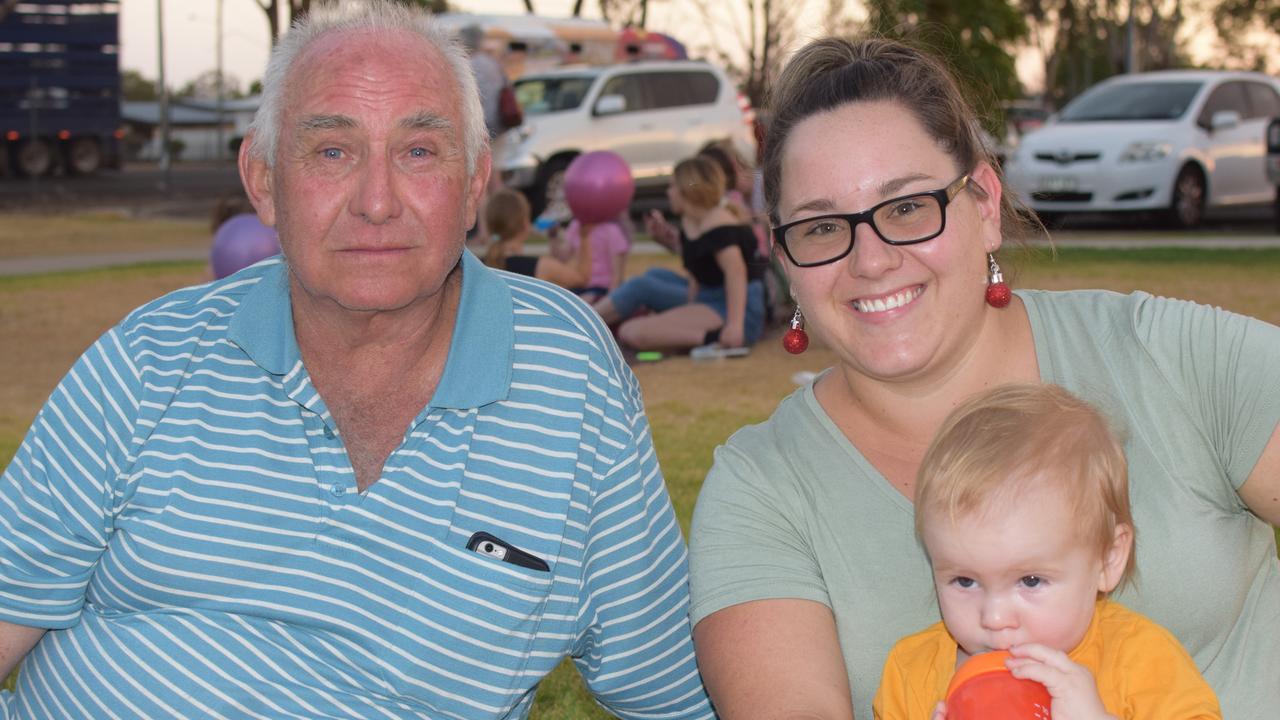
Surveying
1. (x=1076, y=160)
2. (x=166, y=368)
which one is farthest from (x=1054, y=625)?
(x=1076, y=160)

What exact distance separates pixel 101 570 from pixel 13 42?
3284 centimetres

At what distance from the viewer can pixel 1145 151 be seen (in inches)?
680

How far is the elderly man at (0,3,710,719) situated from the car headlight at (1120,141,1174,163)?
15.7m

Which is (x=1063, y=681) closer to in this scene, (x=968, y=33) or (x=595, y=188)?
(x=595, y=188)

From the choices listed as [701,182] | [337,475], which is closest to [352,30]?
[337,475]

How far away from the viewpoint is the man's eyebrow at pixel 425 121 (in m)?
2.79

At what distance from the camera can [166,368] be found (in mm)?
2822

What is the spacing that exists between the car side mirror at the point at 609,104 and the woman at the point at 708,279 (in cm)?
1018

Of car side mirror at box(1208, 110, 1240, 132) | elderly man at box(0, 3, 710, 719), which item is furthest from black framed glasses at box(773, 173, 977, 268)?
car side mirror at box(1208, 110, 1240, 132)

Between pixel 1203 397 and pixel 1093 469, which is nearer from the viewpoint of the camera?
pixel 1093 469

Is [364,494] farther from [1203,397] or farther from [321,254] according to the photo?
[1203,397]

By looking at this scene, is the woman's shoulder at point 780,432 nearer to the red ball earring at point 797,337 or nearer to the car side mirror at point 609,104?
the red ball earring at point 797,337

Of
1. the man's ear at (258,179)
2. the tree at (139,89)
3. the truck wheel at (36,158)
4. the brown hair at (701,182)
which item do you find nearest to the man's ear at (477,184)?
the man's ear at (258,179)

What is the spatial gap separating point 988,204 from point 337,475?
130 centimetres
